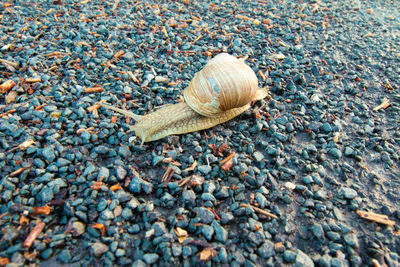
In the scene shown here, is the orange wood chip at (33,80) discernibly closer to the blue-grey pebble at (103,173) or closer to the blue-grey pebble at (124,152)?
the blue-grey pebble at (124,152)

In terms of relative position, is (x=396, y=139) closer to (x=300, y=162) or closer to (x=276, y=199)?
(x=300, y=162)

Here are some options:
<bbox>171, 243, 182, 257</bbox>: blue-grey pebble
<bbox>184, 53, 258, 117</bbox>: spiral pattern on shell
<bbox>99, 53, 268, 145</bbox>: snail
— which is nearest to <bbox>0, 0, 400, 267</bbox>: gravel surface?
<bbox>171, 243, 182, 257</bbox>: blue-grey pebble

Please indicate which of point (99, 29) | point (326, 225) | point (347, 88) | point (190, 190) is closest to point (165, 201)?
point (190, 190)

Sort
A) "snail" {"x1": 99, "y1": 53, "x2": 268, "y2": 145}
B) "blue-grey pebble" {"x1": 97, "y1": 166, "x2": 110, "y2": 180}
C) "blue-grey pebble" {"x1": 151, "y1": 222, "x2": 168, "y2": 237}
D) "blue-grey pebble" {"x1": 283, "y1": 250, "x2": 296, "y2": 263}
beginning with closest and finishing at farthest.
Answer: "blue-grey pebble" {"x1": 283, "y1": 250, "x2": 296, "y2": 263} < "blue-grey pebble" {"x1": 151, "y1": 222, "x2": 168, "y2": 237} < "blue-grey pebble" {"x1": 97, "y1": 166, "x2": 110, "y2": 180} < "snail" {"x1": 99, "y1": 53, "x2": 268, "y2": 145}

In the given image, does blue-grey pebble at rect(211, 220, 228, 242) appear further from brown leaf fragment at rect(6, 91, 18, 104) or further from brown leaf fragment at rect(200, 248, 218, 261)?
brown leaf fragment at rect(6, 91, 18, 104)

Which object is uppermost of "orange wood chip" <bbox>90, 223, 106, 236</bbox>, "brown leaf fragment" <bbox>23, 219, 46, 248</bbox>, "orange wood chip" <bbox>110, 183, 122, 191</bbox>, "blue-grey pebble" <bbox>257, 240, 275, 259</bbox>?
"orange wood chip" <bbox>110, 183, 122, 191</bbox>

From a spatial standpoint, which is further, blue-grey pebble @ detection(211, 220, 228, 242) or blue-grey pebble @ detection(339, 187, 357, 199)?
blue-grey pebble @ detection(339, 187, 357, 199)
